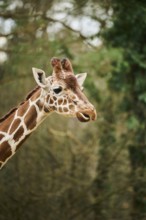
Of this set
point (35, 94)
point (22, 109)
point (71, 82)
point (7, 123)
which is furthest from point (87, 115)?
point (7, 123)

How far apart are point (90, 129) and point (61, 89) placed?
19.6 ft

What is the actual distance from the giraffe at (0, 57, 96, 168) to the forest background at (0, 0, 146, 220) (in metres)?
3.07

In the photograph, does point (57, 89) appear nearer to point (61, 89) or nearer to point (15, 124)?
point (61, 89)

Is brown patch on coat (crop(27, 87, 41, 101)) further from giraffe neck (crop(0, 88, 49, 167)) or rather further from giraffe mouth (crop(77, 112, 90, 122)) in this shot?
giraffe mouth (crop(77, 112, 90, 122))

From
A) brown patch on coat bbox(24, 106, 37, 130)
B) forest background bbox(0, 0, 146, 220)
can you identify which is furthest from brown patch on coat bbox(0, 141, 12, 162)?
forest background bbox(0, 0, 146, 220)

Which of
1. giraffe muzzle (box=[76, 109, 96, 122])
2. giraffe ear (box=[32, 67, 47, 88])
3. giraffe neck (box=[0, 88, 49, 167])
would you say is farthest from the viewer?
giraffe neck (box=[0, 88, 49, 167])

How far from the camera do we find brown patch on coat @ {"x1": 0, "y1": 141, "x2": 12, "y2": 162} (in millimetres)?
4441

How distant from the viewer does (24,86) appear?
30.6 ft

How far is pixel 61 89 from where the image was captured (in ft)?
13.6

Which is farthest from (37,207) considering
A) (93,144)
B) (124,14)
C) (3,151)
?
(3,151)

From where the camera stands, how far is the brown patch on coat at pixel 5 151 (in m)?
4.44

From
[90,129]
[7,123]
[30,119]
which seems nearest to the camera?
[30,119]

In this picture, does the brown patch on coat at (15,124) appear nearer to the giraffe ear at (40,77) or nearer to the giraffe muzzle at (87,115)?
the giraffe ear at (40,77)

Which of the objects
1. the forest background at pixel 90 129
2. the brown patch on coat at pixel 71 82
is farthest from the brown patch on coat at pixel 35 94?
the forest background at pixel 90 129
